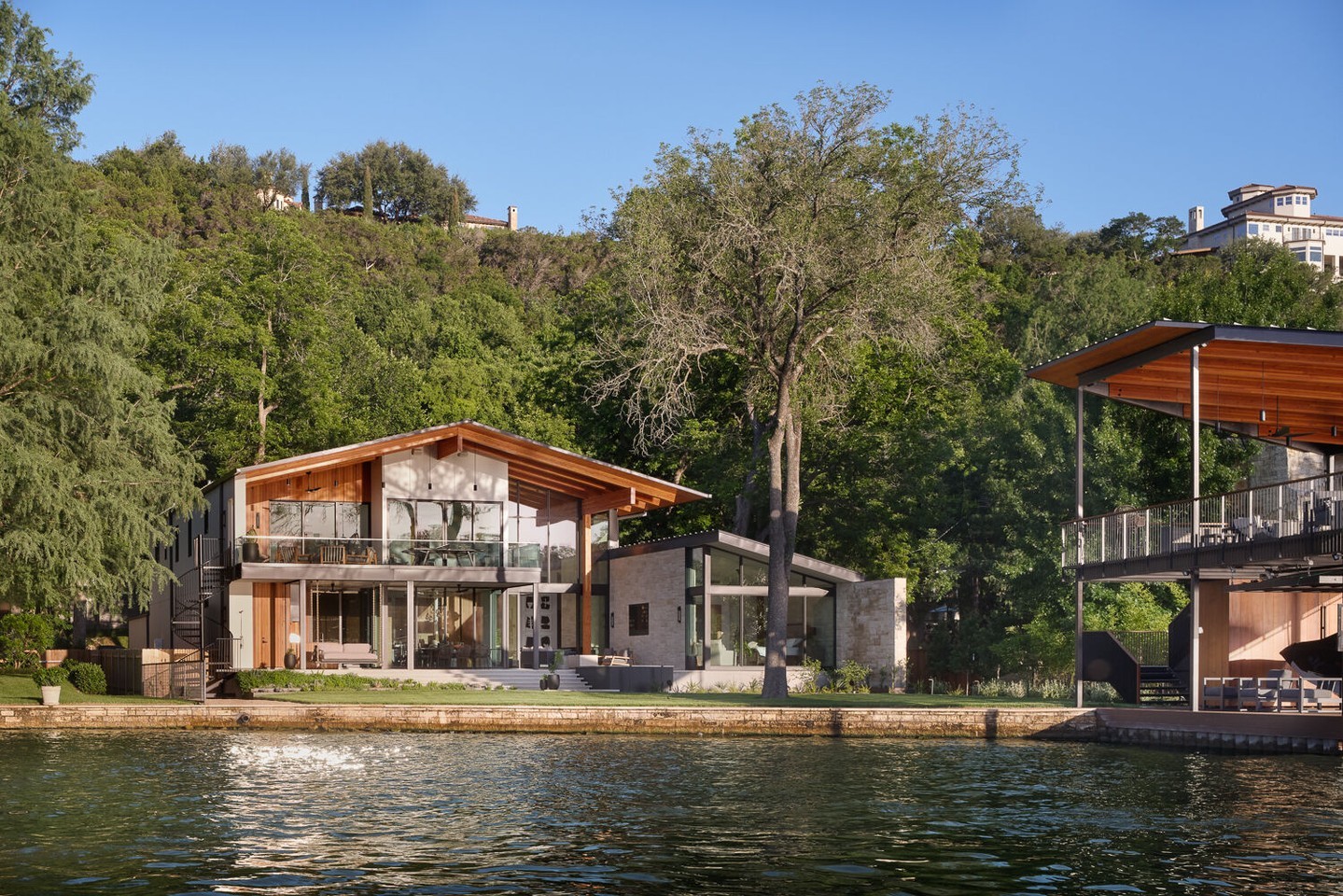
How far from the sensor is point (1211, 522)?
1062 inches

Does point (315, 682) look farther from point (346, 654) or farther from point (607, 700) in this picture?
point (607, 700)

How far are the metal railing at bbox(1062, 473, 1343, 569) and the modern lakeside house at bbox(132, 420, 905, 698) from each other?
6.29m

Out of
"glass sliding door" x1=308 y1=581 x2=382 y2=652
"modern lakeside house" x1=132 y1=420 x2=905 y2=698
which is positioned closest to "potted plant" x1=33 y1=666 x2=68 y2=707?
"modern lakeside house" x1=132 y1=420 x2=905 y2=698

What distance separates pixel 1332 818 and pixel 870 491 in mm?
27452

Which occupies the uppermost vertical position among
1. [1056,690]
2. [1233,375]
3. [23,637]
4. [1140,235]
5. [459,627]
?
[1140,235]

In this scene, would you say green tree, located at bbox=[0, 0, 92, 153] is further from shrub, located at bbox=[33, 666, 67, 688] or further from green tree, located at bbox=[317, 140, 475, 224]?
green tree, located at bbox=[317, 140, 475, 224]

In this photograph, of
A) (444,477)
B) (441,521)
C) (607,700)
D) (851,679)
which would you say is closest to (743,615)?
(851,679)

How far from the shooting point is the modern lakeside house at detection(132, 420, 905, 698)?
35.9 metres

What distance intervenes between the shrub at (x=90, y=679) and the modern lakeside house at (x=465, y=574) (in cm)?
419

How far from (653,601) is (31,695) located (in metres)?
15.2

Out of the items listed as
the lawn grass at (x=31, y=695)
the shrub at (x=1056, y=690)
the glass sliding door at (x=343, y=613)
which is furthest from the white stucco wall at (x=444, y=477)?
the shrub at (x=1056, y=690)

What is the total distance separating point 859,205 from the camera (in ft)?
107

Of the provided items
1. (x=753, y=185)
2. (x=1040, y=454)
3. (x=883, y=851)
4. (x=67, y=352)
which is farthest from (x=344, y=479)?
(x=883, y=851)

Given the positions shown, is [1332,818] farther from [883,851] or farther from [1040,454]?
[1040,454]
